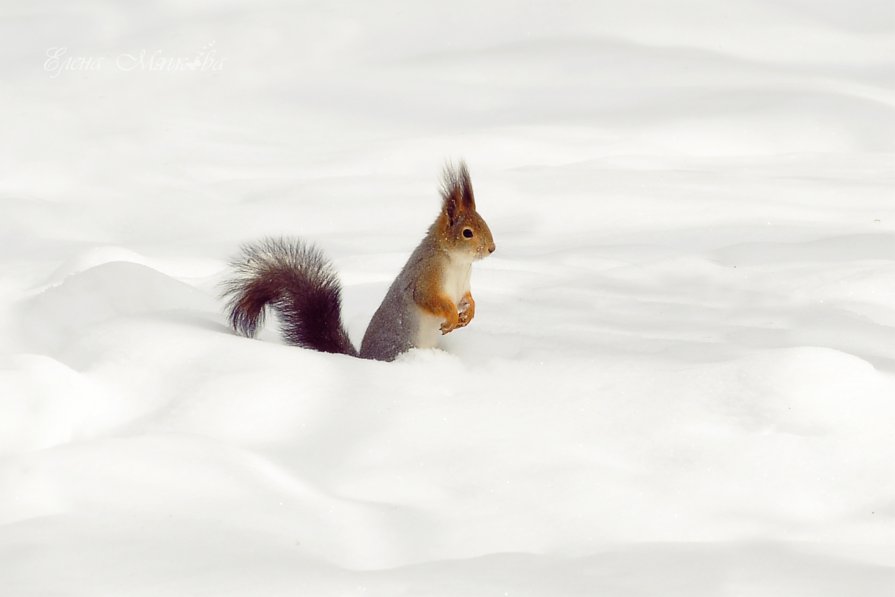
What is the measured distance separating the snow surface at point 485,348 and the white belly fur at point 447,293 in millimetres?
76

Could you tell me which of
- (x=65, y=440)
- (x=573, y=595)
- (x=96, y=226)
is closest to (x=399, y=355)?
(x=65, y=440)

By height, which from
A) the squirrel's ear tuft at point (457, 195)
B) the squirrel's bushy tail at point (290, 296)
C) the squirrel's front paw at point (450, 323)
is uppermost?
the squirrel's ear tuft at point (457, 195)

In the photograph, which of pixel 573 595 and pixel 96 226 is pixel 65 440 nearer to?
pixel 573 595

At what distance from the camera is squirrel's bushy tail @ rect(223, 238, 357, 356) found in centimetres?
301

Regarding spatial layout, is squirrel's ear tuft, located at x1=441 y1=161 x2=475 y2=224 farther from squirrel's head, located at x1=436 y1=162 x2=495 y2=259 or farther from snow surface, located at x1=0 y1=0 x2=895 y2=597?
snow surface, located at x1=0 y1=0 x2=895 y2=597

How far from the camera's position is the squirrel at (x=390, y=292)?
2928mm

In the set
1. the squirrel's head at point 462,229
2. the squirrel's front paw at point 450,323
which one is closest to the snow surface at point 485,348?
the squirrel's front paw at point 450,323

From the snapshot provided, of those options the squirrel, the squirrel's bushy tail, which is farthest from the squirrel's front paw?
the squirrel's bushy tail

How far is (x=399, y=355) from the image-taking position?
9.64ft

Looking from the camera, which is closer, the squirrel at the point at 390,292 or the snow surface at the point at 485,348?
the snow surface at the point at 485,348

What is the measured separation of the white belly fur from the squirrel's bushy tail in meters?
0.25

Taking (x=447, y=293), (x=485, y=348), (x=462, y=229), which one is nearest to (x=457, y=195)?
(x=462, y=229)

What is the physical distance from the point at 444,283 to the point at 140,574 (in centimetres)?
126

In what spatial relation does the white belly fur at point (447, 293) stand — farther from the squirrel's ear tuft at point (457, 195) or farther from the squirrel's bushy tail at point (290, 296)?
the squirrel's bushy tail at point (290, 296)
